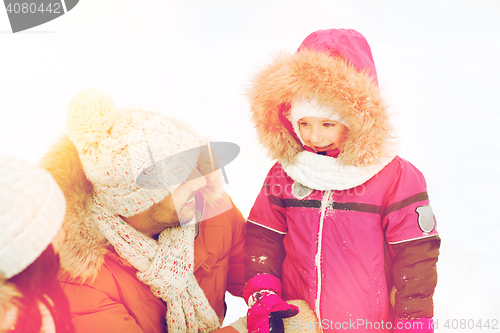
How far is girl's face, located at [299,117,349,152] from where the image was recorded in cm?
83

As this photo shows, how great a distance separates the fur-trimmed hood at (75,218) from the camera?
2.22ft

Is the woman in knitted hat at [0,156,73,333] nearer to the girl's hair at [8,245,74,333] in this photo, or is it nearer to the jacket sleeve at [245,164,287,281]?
the girl's hair at [8,245,74,333]

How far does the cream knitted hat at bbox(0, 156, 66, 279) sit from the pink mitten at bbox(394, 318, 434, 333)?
0.83 meters

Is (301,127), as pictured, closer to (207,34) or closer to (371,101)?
(371,101)

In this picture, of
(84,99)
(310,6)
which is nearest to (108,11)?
(84,99)

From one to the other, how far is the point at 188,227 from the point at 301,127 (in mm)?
427

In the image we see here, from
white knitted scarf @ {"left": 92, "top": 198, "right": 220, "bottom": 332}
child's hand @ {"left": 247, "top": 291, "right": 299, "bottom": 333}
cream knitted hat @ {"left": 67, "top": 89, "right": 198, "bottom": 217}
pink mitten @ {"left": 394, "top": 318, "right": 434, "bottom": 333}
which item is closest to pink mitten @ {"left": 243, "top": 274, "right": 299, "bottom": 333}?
child's hand @ {"left": 247, "top": 291, "right": 299, "bottom": 333}

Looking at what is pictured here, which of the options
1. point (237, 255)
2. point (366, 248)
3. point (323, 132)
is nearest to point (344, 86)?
point (323, 132)

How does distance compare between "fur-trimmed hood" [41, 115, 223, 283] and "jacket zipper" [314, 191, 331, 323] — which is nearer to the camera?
"fur-trimmed hood" [41, 115, 223, 283]

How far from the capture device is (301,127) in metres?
0.87

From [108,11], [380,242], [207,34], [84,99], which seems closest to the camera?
[84,99]

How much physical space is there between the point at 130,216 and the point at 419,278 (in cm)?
75

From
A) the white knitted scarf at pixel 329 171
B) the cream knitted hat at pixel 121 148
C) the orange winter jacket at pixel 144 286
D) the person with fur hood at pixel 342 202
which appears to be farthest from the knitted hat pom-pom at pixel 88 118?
the white knitted scarf at pixel 329 171

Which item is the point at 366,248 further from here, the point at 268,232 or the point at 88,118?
the point at 88,118
